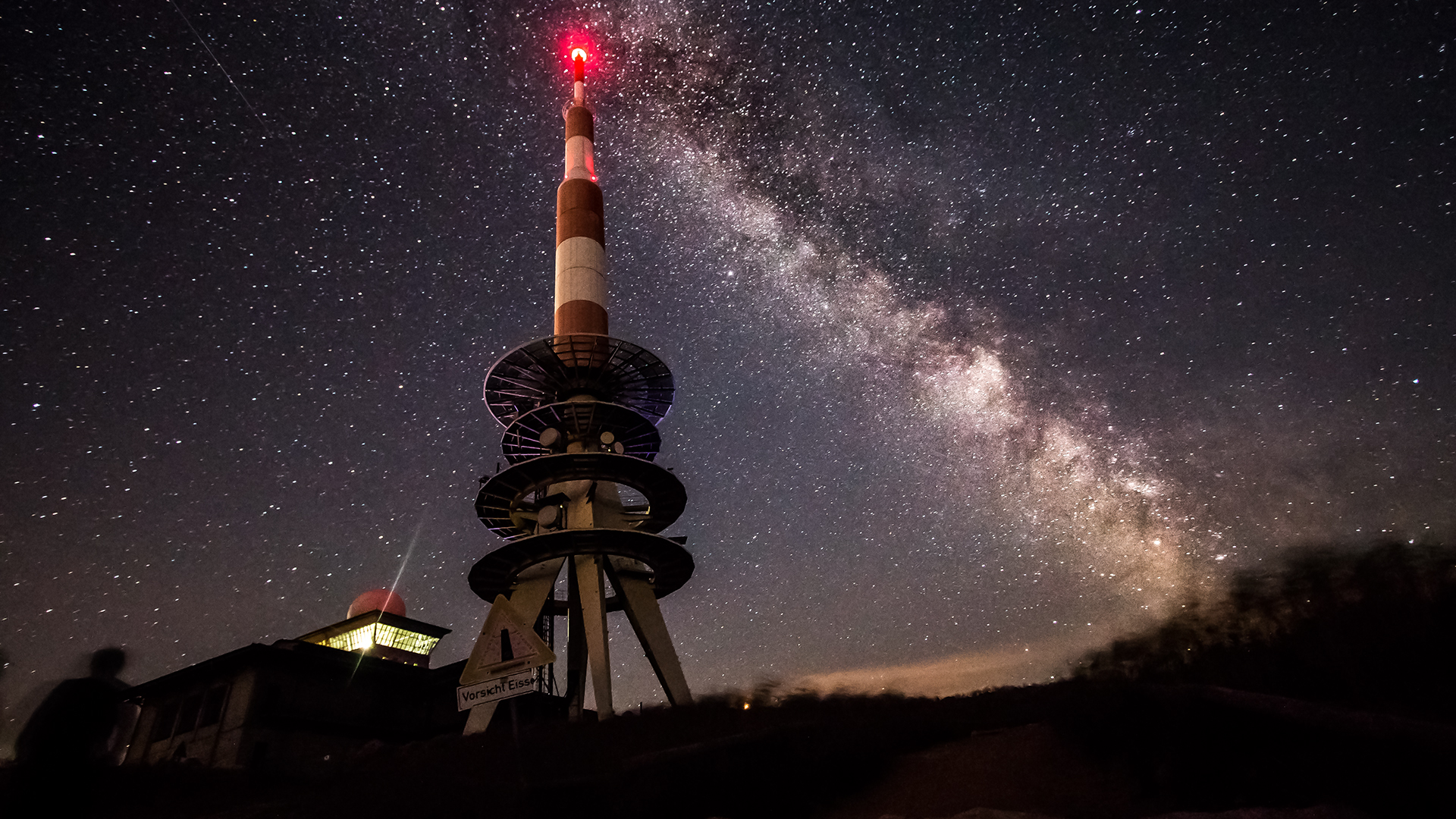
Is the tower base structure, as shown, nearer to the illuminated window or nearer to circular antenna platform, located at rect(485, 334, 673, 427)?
circular antenna platform, located at rect(485, 334, 673, 427)

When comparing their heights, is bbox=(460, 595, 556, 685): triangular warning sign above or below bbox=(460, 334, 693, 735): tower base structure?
below

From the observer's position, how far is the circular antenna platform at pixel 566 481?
31.6 meters

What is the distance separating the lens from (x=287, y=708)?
32.6 meters

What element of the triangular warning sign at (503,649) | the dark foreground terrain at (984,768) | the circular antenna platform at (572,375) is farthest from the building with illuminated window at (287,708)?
the triangular warning sign at (503,649)

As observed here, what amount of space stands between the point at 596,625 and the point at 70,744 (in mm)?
22668

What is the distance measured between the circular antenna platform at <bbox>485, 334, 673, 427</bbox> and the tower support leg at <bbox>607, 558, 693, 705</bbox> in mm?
6902

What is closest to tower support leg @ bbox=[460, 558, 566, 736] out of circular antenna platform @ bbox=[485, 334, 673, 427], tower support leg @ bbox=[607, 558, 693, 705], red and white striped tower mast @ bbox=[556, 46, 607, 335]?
tower support leg @ bbox=[607, 558, 693, 705]

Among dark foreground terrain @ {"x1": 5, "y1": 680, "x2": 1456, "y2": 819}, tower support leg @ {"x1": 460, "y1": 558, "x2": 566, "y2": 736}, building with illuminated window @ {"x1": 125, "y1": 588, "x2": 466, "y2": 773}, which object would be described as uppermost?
tower support leg @ {"x1": 460, "y1": 558, "x2": 566, "y2": 736}

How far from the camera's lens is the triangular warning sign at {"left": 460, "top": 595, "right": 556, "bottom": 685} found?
8.23 meters

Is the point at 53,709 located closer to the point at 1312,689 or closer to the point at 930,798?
the point at 930,798

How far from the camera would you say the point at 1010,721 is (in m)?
15.7

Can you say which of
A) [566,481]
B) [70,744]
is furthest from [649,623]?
[70,744]

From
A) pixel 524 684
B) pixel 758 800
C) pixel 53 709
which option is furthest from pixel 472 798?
pixel 53 709

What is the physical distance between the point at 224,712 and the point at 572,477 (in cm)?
1738
